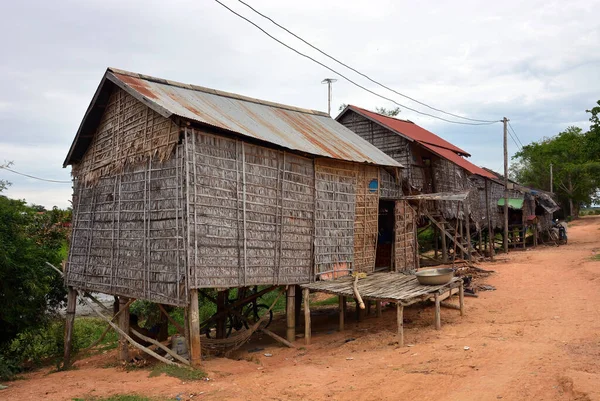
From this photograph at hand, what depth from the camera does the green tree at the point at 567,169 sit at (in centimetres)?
A: 4088

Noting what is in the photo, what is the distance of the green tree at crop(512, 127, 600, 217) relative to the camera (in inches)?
1609

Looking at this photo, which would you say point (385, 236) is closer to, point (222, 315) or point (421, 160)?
point (421, 160)

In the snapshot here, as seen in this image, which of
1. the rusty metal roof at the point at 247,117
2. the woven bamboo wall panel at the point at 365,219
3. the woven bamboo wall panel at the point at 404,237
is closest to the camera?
the rusty metal roof at the point at 247,117

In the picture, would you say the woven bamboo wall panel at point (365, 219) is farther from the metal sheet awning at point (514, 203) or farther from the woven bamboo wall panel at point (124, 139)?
the metal sheet awning at point (514, 203)

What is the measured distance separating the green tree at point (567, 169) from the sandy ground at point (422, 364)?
32.2 meters

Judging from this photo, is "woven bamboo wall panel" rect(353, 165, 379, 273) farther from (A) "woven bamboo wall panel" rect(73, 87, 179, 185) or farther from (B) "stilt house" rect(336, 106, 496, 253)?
(A) "woven bamboo wall panel" rect(73, 87, 179, 185)

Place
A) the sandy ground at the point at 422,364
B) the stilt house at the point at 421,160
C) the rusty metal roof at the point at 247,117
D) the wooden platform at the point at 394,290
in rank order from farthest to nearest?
the stilt house at the point at 421,160, the wooden platform at the point at 394,290, the rusty metal roof at the point at 247,117, the sandy ground at the point at 422,364

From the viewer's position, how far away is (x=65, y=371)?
11.6 meters

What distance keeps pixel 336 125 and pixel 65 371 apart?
10358mm

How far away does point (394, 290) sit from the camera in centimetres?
1031

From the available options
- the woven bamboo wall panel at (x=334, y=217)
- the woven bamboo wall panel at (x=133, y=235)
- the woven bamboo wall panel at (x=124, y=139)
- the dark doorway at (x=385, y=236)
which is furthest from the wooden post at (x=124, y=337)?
the dark doorway at (x=385, y=236)

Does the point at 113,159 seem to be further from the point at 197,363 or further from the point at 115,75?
the point at 197,363

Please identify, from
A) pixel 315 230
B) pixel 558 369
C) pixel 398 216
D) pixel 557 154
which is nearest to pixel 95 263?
pixel 315 230

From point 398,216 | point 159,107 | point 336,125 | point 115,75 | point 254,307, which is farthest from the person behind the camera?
point 336,125
